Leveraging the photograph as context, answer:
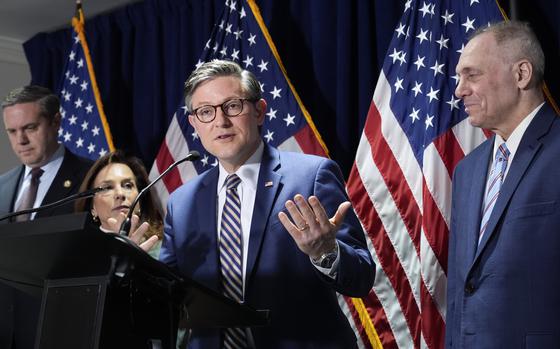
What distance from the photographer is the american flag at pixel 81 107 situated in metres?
5.09

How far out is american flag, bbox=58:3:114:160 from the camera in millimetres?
5094

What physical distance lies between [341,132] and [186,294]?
2.52 metres

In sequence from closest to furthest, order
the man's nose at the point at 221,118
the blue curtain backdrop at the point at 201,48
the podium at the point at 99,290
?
the podium at the point at 99,290
the man's nose at the point at 221,118
the blue curtain backdrop at the point at 201,48

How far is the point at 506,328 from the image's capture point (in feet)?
7.84

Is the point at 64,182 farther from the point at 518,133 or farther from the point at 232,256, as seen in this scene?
the point at 518,133

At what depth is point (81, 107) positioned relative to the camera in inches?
206

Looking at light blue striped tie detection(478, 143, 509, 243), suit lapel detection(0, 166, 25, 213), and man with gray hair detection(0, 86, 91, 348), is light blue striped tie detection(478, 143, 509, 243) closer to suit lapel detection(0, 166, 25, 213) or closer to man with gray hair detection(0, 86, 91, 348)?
man with gray hair detection(0, 86, 91, 348)

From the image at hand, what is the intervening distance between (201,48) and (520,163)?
2.93 m

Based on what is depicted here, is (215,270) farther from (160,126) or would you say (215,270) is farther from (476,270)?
(160,126)

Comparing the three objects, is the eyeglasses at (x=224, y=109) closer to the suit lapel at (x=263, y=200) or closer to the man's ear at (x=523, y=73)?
the suit lapel at (x=263, y=200)

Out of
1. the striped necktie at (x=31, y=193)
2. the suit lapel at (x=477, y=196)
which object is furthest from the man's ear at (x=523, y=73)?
the striped necktie at (x=31, y=193)

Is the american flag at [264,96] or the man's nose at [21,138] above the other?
the american flag at [264,96]

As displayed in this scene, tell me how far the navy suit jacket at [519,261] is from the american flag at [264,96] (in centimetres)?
148

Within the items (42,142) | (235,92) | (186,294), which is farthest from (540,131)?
(42,142)
